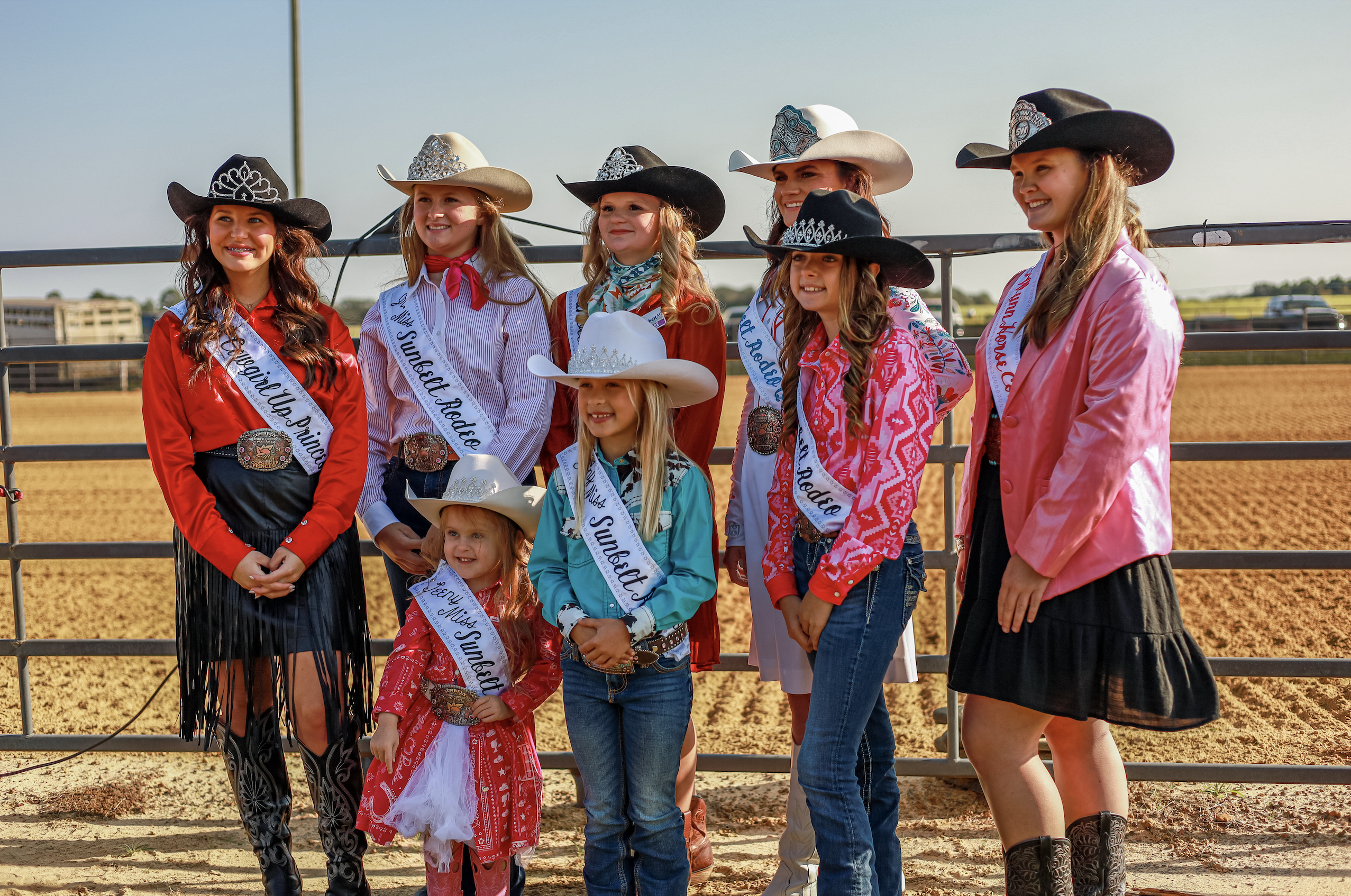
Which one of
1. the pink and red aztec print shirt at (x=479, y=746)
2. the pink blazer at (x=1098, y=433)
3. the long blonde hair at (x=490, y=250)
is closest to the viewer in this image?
the pink blazer at (x=1098, y=433)

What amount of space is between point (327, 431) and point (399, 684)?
765 millimetres

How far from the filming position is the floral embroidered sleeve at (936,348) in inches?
107

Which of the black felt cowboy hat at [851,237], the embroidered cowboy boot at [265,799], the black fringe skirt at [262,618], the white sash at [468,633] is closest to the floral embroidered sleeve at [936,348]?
the black felt cowboy hat at [851,237]

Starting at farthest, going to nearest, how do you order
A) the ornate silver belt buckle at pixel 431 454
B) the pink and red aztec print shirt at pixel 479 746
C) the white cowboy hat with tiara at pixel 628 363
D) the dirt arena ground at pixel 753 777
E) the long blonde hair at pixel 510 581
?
the dirt arena ground at pixel 753 777
the ornate silver belt buckle at pixel 431 454
the long blonde hair at pixel 510 581
the pink and red aztec print shirt at pixel 479 746
the white cowboy hat with tiara at pixel 628 363

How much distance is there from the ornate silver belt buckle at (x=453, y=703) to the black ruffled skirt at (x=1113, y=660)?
1.26 meters

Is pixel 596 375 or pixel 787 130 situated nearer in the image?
pixel 596 375

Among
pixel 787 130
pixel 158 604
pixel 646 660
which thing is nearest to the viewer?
pixel 646 660

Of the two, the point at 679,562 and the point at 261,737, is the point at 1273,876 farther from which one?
the point at 261,737

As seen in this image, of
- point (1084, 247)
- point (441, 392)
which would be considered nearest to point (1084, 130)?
point (1084, 247)

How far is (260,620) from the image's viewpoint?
2926 millimetres

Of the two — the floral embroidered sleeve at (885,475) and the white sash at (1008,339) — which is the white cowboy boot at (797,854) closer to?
the floral embroidered sleeve at (885,475)

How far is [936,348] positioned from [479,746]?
5.22 ft

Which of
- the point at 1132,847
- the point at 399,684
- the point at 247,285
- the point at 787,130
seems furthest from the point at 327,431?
the point at 1132,847

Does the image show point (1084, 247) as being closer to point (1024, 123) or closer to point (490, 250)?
point (1024, 123)
